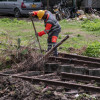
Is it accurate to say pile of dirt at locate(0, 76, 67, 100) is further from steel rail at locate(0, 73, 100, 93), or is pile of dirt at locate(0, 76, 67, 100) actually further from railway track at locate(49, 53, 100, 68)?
railway track at locate(49, 53, 100, 68)

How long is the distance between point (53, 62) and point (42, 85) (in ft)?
5.61

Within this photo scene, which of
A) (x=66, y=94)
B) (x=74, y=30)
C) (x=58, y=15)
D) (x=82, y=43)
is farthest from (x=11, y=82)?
(x=58, y=15)

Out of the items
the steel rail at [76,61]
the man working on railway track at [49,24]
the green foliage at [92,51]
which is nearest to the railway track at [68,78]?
the steel rail at [76,61]

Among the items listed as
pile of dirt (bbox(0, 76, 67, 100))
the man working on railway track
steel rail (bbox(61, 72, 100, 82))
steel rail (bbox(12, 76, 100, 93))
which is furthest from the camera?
the man working on railway track

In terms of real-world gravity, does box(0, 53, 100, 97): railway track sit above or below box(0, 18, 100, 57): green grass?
below

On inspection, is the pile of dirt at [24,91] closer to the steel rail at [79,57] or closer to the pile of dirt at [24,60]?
the pile of dirt at [24,60]

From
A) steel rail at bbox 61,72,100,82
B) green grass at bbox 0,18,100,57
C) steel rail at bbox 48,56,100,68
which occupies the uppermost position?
green grass at bbox 0,18,100,57

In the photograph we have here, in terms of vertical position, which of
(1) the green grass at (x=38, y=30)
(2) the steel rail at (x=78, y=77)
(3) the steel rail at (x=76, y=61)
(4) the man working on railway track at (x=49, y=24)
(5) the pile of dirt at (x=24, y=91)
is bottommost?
(5) the pile of dirt at (x=24, y=91)

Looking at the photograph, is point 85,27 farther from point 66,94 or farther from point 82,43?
point 66,94

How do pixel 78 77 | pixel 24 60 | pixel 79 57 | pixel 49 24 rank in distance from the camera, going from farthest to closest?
pixel 79 57
pixel 49 24
pixel 24 60
pixel 78 77

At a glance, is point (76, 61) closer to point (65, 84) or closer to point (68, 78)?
point (68, 78)

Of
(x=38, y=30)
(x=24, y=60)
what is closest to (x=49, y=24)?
(x=24, y=60)

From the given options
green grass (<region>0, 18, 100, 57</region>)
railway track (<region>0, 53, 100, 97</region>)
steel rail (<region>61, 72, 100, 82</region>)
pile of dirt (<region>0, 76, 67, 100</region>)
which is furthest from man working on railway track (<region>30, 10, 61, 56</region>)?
pile of dirt (<region>0, 76, 67, 100</region>)

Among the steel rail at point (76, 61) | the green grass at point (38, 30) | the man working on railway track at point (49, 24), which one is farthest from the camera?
the green grass at point (38, 30)
